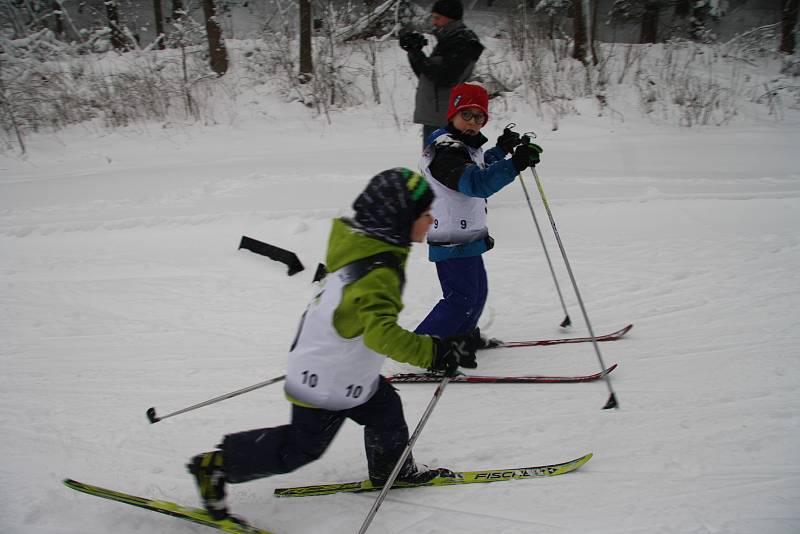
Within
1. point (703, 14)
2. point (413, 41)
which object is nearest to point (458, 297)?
point (413, 41)

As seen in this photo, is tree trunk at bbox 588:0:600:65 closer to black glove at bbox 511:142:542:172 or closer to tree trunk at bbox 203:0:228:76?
tree trunk at bbox 203:0:228:76

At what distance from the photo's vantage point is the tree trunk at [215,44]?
10508 mm

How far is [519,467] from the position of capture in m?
2.71

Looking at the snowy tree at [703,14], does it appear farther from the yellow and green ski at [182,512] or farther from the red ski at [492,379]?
the yellow and green ski at [182,512]

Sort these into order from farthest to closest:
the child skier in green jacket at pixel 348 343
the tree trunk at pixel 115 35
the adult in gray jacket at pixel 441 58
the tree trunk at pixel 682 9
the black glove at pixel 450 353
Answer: the tree trunk at pixel 682 9 → the tree trunk at pixel 115 35 → the adult in gray jacket at pixel 441 58 → the black glove at pixel 450 353 → the child skier in green jacket at pixel 348 343

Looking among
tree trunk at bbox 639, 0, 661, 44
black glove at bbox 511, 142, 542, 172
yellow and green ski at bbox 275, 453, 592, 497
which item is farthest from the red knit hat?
tree trunk at bbox 639, 0, 661, 44

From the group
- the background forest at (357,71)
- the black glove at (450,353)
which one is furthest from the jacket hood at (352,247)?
the background forest at (357,71)

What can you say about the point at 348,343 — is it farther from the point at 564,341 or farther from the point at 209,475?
the point at 564,341

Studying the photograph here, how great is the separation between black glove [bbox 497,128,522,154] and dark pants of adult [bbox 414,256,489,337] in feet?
2.42

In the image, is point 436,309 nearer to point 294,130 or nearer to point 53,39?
point 294,130

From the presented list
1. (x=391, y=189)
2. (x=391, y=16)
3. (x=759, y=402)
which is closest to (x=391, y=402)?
(x=391, y=189)

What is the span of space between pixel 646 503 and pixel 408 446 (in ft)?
3.66

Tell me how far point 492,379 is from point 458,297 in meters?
0.60

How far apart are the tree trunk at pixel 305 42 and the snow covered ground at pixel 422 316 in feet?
7.24
